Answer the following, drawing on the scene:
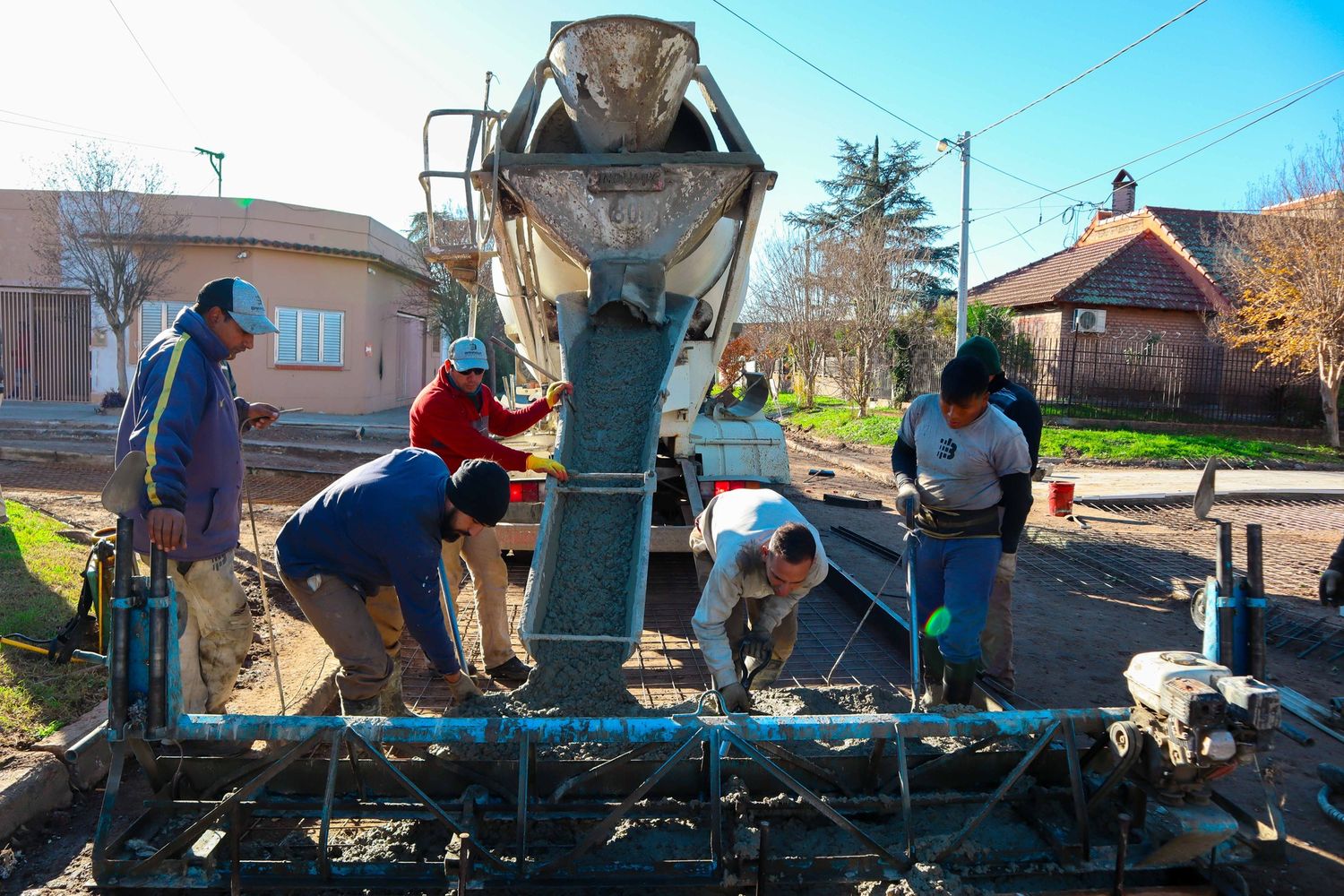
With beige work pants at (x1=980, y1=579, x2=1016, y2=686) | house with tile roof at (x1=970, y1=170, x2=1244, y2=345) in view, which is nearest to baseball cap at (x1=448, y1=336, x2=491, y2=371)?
beige work pants at (x1=980, y1=579, x2=1016, y2=686)

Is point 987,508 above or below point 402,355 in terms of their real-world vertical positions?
below

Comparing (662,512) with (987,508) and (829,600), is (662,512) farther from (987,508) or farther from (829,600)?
(987,508)

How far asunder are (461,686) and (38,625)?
8.50ft

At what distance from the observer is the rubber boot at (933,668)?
3.82 m

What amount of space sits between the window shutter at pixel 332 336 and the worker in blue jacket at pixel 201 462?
15.1m

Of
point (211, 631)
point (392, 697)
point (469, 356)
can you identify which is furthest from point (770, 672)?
point (211, 631)

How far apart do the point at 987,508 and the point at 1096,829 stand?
1351mm

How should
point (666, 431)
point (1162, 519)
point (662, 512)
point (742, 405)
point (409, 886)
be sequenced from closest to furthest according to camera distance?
point (409, 886), point (666, 431), point (662, 512), point (742, 405), point (1162, 519)

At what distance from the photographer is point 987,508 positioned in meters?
3.70

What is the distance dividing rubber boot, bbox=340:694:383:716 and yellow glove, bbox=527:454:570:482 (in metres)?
1.22

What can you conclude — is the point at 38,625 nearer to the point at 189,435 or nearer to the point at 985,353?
the point at 189,435

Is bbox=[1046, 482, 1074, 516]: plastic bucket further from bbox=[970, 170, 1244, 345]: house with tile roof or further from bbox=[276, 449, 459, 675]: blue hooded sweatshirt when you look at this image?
bbox=[970, 170, 1244, 345]: house with tile roof

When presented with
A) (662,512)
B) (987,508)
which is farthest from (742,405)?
(987,508)

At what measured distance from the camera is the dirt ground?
294 cm
